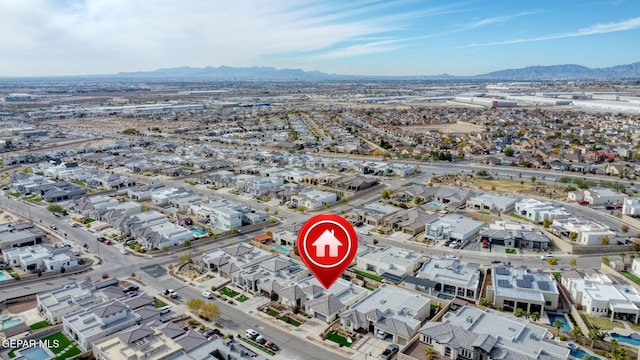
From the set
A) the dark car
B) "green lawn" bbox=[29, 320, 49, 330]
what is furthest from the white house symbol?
"green lawn" bbox=[29, 320, 49, 330]

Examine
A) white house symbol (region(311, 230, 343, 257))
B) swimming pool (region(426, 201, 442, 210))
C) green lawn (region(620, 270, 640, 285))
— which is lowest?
green lawn (region(620, 270, 640, 285))

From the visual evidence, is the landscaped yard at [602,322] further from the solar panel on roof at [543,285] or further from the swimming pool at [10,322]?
the swimming pool at [10,322]

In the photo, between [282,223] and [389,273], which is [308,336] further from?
[282,223]

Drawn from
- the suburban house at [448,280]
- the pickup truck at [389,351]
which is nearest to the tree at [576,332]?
the suburban house at [448,280]

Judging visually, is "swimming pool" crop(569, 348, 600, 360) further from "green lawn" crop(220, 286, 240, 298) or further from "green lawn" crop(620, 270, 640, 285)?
"green lawn" crop(220, 286, 240, 298)

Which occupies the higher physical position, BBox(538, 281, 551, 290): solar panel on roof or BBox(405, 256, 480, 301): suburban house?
BBox(538, 281, 551, 290): solar panel on roof
